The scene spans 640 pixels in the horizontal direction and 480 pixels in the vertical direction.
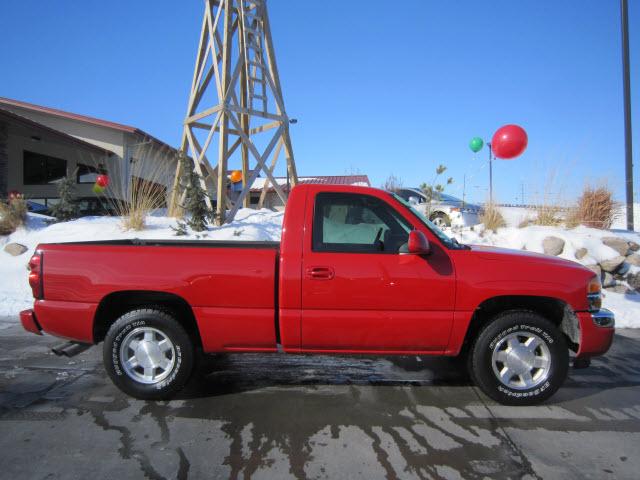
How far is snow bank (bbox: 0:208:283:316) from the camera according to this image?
742 centimetres

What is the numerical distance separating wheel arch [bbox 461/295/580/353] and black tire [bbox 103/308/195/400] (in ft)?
7.92

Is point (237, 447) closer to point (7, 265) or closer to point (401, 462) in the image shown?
point (401, 462)

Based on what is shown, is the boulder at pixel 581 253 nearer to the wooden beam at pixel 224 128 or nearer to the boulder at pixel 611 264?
the boulder at pixel 611 264

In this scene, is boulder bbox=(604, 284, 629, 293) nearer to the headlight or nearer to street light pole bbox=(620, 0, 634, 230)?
street light pole bbox=(620, 0, 634, 230)

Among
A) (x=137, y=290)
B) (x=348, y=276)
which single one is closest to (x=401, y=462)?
(x=348, y=276)

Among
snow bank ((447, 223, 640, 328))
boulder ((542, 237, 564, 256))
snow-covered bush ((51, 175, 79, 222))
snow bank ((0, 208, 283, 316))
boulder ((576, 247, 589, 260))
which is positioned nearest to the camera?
snow bank ((447, 223, 640, 328))

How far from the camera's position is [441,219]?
1197cm

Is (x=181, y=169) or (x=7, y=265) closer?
(x=7, y=265)

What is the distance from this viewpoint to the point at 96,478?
92.5 inches

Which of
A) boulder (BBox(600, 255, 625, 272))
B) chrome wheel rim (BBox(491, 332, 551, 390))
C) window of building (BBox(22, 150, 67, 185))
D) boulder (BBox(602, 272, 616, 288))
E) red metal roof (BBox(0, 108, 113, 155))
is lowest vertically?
chrome wheel rim (BBox(491, 332, 551, 390))

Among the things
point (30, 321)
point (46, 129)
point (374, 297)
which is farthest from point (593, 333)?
point (46, 129)

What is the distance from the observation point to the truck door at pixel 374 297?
3.20m

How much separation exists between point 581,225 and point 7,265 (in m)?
12.2

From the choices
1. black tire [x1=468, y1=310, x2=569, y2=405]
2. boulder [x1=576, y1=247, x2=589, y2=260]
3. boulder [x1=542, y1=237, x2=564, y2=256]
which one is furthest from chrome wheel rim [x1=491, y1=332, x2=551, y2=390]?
boulder [x1=576, y1=247, x2=589, y2=260]
